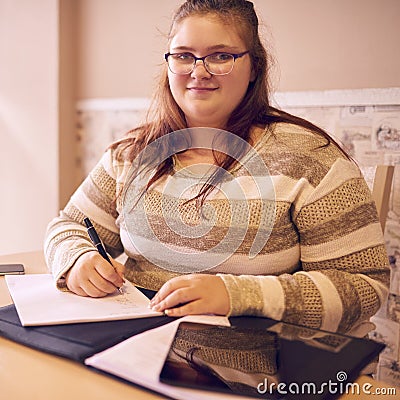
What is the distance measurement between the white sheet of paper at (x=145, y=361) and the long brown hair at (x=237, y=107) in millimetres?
399

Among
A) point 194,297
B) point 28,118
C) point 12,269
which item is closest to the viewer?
point 194,297

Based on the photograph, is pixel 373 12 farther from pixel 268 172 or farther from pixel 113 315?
pixel 113 315

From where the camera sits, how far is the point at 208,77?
1049 mm

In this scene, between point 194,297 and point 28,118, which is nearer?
point 194,297

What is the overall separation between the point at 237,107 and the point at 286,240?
31 centimetres

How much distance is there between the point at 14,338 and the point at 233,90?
2.04ft

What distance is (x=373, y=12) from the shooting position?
1.47 meters

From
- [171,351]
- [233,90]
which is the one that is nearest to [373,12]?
[233,90]

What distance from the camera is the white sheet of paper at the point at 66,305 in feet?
2.59

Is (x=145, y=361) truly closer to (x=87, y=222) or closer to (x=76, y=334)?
(x=76, y=334)

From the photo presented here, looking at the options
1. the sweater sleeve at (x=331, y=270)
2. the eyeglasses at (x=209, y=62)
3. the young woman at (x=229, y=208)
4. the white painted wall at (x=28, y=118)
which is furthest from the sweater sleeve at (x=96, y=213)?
the white painted wall at (x=28, y=118)

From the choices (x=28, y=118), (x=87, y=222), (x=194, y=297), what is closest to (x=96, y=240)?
(x=87, y=222)

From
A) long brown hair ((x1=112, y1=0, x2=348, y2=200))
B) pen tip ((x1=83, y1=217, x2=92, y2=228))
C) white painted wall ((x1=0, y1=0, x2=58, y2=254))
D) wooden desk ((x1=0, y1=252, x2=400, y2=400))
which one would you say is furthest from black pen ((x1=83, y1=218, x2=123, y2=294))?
white painted wall ((x1=0, y1=0, x2=58, y2=254))

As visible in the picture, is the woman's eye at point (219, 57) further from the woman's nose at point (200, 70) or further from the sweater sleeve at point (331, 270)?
the sweater sleeve at point (331, 270)
